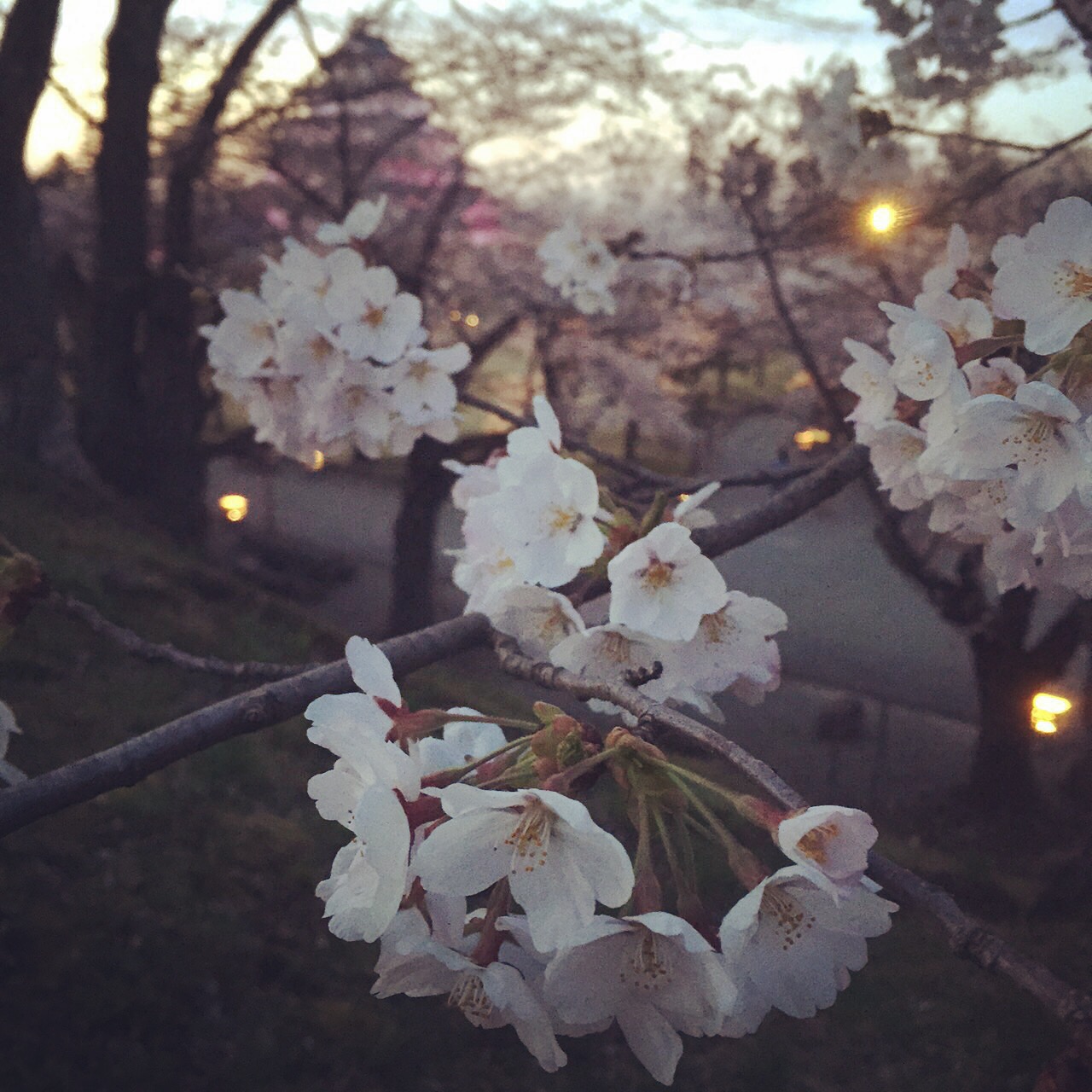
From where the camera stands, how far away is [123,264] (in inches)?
186

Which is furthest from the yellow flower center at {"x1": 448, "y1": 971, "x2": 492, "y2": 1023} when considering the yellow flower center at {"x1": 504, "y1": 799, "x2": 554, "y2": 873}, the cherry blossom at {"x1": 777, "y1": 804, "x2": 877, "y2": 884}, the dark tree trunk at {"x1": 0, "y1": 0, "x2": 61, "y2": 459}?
the dark tree trunk at {"x1": 0, "y1": 0, "x2": 61, "y2": 459}

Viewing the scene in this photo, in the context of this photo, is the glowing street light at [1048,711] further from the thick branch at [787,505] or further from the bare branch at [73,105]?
the bare branch at [73,105]

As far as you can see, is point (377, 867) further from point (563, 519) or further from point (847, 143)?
point (847, 143)

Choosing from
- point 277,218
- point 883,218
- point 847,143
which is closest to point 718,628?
point 883,218

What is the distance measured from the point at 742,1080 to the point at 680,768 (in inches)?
65.1

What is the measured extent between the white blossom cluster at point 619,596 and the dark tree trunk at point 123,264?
4510mm

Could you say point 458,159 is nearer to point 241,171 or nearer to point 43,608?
point 241,171

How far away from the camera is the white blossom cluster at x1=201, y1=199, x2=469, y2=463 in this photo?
1.31 meters

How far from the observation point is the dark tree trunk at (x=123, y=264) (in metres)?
4.26

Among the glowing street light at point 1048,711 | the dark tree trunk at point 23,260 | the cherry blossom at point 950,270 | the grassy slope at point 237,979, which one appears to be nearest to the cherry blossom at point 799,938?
the cherry blossom at point 950,270

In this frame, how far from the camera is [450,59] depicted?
6867mm

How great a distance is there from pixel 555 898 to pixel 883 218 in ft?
5.17

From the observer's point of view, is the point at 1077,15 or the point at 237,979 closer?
the point at 1077,15

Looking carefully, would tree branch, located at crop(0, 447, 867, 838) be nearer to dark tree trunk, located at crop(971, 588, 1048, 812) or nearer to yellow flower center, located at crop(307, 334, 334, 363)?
yellow flower center, located at crop(307, 334, 334, 363)
